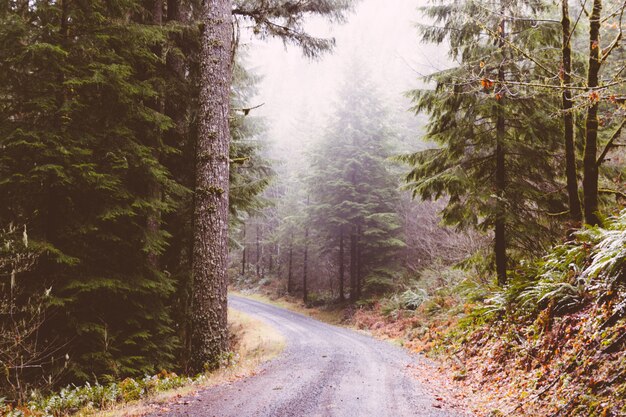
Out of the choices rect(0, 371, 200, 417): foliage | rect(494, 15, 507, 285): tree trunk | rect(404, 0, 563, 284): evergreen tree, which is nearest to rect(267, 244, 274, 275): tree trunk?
rect(404, 0, 563, 284): evergreen tree

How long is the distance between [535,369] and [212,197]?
267 inches

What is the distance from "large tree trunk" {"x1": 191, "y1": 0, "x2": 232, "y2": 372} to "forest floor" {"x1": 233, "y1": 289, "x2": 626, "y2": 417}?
15.0 feet

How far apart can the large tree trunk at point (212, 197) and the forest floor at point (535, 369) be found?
458 centimetres

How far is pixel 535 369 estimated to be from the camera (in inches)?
240

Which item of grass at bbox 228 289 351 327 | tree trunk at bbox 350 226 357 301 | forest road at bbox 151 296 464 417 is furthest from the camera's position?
tree trunk at bbox 350 226 357 301

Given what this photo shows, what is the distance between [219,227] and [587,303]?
691cm

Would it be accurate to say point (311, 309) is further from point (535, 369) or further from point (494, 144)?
point (535, 369)

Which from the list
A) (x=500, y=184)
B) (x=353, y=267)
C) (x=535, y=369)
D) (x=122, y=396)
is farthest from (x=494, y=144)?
(x=353, y=267)

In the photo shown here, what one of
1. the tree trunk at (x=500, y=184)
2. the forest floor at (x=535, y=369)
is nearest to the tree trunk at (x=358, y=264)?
the forest floor at (x=535, y=369)

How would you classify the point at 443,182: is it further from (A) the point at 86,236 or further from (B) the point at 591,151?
(A) the point at 86,236

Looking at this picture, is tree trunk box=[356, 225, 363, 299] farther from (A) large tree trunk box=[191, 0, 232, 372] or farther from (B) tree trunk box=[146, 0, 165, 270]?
(A) large tree trunk box=[191, 0, 232, 372]

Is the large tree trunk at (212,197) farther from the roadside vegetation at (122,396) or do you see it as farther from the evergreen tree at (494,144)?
the evergreen tree at (494,144)

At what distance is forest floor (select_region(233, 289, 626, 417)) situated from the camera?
4305 millimetres

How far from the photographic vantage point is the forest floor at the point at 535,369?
430 cm
